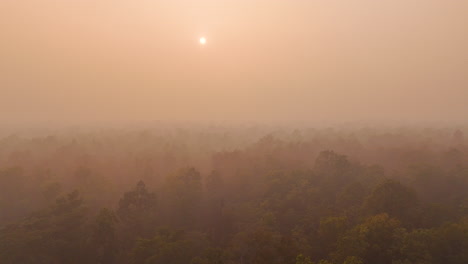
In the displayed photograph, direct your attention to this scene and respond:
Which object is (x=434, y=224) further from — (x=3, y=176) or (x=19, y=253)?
(x=3, y=176)

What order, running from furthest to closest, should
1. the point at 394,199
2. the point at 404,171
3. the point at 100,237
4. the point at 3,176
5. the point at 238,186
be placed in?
the point at 238,186, the point at 404,171, the point at 3,176, the point at 394,199, the point at 100,237

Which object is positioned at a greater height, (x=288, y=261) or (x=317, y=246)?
(x=288, y=261)

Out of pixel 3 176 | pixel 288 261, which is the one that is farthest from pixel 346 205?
pixel 3 176

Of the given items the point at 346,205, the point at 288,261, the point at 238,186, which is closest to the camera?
the point at 288,261

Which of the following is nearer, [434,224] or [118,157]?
[434,224]

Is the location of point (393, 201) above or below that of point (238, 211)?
above

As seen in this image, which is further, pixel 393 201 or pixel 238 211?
pixel 238 211

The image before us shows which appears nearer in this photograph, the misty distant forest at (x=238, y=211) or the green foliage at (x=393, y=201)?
the misty distant forest at (x=238, y=211)

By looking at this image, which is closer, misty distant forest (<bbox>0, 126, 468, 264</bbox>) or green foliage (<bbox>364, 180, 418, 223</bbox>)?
misty distant forest (<bbox>0, 126, 468, 264</bbox>)
